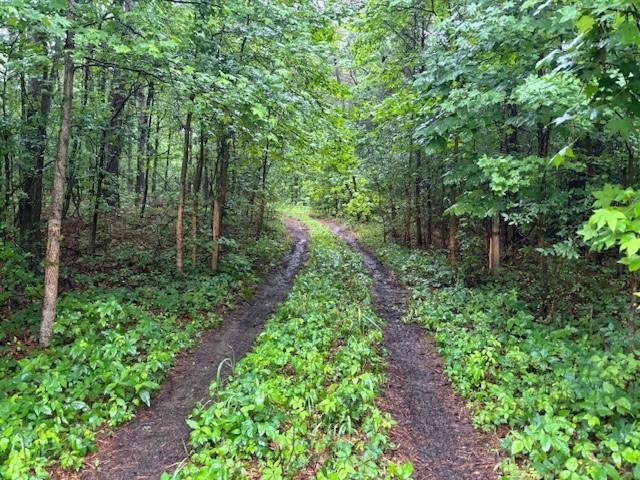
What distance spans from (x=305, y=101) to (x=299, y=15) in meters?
1.88

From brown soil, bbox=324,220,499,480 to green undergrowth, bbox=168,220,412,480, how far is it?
0.99 feet

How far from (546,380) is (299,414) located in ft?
11.4

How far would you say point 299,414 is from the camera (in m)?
5.33

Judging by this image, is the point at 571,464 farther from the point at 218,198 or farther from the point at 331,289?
the point at 218,198

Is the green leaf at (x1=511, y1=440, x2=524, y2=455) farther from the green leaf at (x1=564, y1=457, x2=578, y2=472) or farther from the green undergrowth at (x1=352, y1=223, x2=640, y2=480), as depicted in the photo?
the green leaf at (x1=564, y1=457, x2=578, y2=472)

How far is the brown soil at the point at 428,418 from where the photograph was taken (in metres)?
4.88

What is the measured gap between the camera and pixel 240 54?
997 centimetres

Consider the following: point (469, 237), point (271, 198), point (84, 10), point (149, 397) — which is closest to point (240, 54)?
point (84, 10)

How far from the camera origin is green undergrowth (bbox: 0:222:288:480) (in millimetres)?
4875

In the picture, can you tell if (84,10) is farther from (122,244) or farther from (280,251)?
(280,251)

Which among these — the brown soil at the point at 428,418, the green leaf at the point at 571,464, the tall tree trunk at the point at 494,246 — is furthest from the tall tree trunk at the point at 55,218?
the tall tree trunk at the point at 494,246

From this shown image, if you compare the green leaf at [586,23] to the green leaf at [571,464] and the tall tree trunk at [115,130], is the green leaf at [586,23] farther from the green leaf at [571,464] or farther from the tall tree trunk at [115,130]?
the tall tree trunk at [115,130]

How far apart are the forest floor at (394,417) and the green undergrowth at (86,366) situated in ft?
0.82

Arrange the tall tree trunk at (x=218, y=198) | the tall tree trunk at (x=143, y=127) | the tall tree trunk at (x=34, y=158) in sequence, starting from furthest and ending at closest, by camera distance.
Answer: the tall tree trunk at (x=143, y=127) < the tall tree trunk at (x=218, y=198) < the tall tree trunk at (x=34, y=158)
